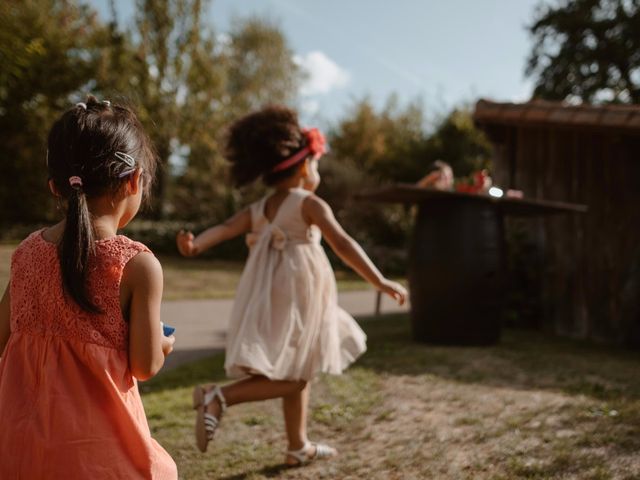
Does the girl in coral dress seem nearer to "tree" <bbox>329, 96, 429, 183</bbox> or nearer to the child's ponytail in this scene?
the child's ponytail

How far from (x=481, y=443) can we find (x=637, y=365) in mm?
2867

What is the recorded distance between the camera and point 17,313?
5.79ft

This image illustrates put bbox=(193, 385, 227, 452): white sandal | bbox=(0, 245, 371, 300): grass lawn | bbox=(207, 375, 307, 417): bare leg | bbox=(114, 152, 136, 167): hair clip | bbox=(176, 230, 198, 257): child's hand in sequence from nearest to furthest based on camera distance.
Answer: bbox=(114, 152, 136, 167): hair clip < bbox=(193, 385, 227, 452): white sandal < bbox=(207, 375, 307, 417): bare leg < bbox=(176, 230, 198, 257): child's hand < bbox=(0, 245, 371, 300): grass lawn

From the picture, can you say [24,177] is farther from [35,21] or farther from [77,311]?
[77,311]

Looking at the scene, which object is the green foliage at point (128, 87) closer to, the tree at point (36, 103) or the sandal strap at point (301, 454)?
the tree at point (36, 103)

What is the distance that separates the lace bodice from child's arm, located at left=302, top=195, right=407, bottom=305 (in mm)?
1372

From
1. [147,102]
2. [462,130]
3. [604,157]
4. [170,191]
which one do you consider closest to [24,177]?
[147,102]

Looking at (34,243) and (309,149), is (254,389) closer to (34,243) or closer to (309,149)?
(309,149)

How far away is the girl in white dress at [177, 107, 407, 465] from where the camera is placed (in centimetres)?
301

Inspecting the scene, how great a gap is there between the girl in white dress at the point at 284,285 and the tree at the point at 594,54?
2048cm

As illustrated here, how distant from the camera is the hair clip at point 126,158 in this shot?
1728 millimetres

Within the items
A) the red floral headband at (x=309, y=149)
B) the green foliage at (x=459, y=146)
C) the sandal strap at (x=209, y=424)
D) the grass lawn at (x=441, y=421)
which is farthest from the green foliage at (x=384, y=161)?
the sandal strap at (x=209, y=424)

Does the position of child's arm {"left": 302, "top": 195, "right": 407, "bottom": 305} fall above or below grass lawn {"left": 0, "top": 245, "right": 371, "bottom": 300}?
above

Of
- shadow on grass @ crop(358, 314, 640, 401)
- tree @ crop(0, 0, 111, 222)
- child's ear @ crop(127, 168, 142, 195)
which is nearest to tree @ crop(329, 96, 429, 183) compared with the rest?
tree @ crop(0, 0, 111, 222)
